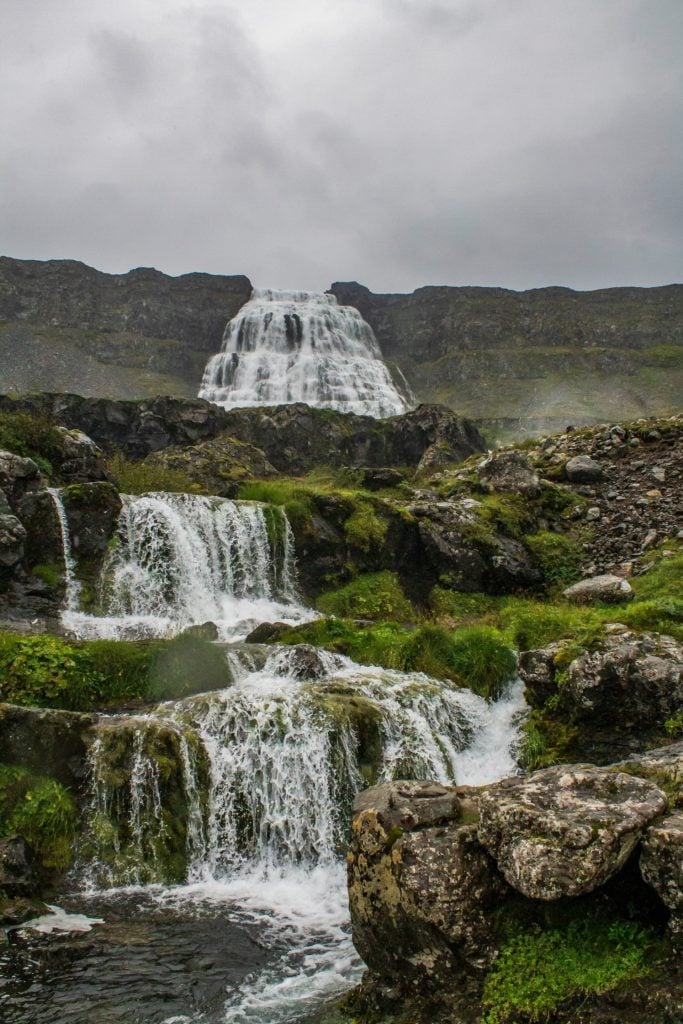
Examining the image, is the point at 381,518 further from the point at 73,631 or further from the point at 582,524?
the point at 73,631

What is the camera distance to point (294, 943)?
6.74m

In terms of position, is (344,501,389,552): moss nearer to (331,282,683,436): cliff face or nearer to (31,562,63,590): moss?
(31,562,63,590): moss

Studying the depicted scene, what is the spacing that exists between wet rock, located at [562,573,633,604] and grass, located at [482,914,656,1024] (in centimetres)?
1094

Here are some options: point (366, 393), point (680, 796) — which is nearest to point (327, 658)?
point (680, 796)

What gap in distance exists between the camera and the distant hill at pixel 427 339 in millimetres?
61281

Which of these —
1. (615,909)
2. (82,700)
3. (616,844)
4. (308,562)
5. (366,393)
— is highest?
(366,393)

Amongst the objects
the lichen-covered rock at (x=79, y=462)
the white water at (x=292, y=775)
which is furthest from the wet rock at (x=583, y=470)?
Answer: the lichen-covered rock at (x=79, y=462)

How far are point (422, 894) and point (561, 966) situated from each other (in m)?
1.05

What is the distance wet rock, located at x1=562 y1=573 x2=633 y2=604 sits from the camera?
1448cm

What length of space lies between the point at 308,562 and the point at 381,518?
8.40ft

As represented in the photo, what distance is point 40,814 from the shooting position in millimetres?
8289

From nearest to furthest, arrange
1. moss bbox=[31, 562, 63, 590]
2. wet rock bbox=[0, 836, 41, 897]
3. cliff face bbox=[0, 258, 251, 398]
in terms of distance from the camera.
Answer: wet rock bbox=[0, 836, 41, 897] < moss bbox=[31, 562, 63, 590] < cliff face bbox=[0, 258, 251, 398]

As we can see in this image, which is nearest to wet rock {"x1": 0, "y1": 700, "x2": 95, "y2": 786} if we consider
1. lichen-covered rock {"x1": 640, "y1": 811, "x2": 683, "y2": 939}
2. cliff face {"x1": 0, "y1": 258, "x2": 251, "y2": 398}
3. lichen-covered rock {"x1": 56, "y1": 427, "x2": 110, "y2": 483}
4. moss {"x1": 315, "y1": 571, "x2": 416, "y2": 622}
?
lichen-covered rock {"x1": 640, "y1": 811, "x2": 683, "y2": 939}

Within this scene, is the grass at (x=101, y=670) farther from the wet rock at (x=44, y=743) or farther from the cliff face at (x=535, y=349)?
the cliff face at (x=535, y=349)
